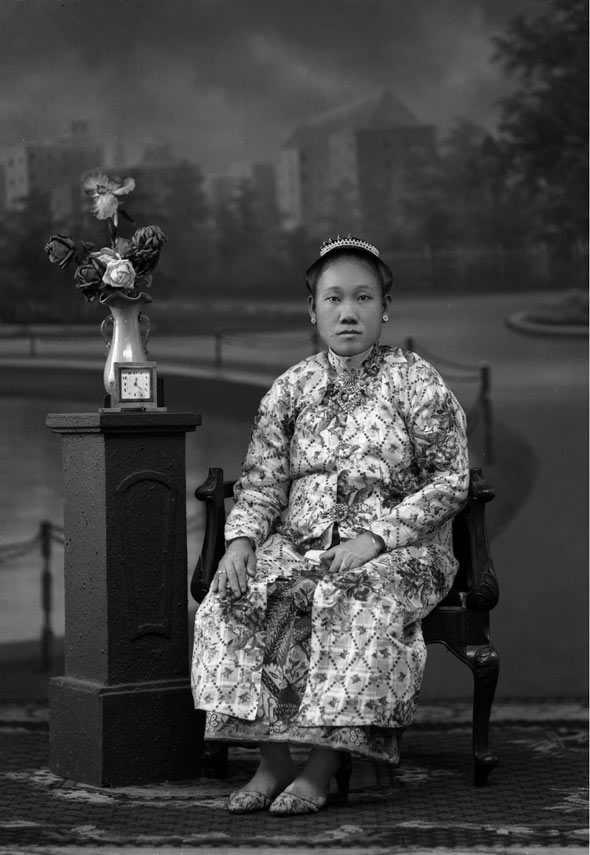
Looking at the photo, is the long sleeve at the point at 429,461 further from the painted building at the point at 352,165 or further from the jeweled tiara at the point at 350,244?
the painted building at the point at 352,165

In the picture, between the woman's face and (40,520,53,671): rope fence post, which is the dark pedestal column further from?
(40,520,53,671): rope fence post

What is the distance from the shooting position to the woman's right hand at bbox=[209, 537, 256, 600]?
3410mm

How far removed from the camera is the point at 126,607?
3.72m

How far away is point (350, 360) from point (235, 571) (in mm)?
732

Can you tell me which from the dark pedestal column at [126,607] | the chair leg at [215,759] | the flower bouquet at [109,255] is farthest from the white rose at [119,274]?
the chair leg at [215,759]

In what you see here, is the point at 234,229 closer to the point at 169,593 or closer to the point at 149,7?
the point at 149,7

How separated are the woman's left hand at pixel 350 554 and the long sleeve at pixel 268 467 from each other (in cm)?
28

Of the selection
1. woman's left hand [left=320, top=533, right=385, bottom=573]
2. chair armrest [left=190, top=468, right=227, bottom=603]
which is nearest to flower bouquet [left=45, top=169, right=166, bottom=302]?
chair armrest [left=190, top=468, right=227, bottom=603]

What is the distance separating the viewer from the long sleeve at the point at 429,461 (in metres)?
3.54

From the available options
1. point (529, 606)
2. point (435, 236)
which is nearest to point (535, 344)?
point (435, 236)

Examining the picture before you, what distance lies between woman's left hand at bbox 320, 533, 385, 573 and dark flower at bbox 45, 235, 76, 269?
1137 mm

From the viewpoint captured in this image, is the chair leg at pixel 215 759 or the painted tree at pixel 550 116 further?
the painted tree at pixel 550 116

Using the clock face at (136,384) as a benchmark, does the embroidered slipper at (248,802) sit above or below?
below

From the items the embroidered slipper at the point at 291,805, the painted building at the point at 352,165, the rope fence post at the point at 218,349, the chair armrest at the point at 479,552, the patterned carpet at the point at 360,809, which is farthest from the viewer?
the rope fence post at the point at 218,349
